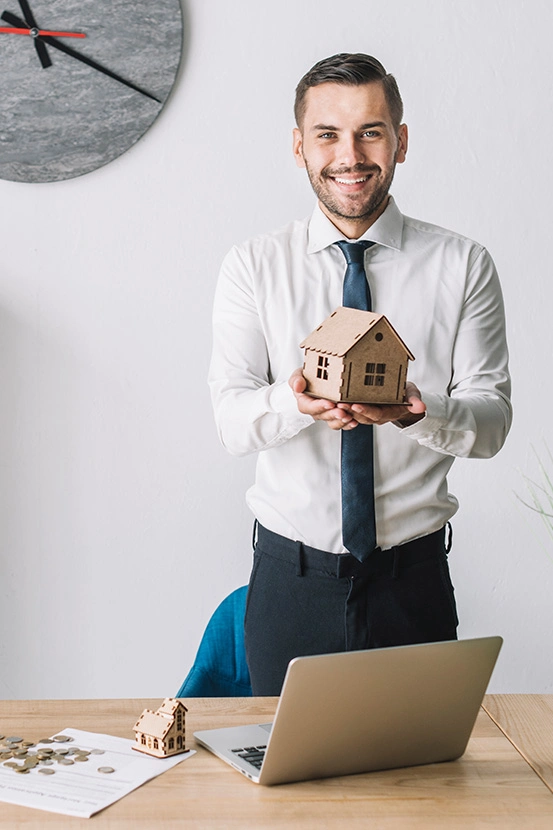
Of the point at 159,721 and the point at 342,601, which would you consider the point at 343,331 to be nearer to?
the point at 342,601

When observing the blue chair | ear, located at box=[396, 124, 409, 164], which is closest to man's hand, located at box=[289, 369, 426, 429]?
ear, located at box=[396, 124, 409, 164]

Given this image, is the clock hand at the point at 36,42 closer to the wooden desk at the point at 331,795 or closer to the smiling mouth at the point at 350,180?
the smiling mouth at the point at 350,180

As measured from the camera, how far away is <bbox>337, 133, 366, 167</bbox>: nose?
5.66 feet

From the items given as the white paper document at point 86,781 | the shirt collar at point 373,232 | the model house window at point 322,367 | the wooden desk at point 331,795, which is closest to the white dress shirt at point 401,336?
the shirt collar at point 373,232

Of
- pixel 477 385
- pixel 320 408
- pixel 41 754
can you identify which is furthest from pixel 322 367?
pixel 41 754

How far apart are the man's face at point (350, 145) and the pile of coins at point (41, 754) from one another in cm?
107

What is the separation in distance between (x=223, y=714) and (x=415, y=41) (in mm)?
1798

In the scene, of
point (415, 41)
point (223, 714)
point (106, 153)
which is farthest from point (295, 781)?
point (415, 41)

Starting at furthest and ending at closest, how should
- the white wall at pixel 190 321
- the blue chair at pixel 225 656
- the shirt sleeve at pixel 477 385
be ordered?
the white wall at pixel 190 321
the blue chair at pixel 225 656
the shirt sleeve at pixel 477 385

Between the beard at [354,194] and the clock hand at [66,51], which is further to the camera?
the clock hand at [66,51]

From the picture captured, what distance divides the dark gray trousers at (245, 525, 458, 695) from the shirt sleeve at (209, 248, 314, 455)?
21cm

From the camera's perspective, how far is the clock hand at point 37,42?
232cm

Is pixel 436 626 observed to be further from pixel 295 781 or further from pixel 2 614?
pixel 2 614

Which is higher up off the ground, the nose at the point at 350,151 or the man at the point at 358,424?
the nose at the point at 350,151
